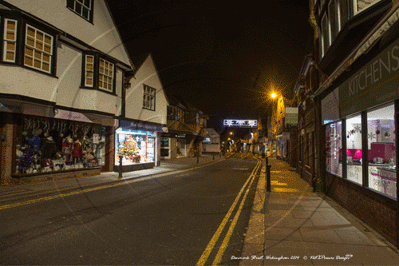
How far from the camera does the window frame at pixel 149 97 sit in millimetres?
19797

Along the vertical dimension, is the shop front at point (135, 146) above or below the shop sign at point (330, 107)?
below

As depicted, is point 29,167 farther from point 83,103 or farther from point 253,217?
point 253,217

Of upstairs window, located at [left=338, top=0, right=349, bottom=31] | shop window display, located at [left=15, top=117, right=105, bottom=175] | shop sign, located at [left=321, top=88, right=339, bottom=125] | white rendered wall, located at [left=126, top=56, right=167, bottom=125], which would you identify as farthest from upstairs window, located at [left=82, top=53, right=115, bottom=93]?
upstairs window, located at [left=338, top=0, right=349, bottom=31]

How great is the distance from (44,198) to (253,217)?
6737 millimetres

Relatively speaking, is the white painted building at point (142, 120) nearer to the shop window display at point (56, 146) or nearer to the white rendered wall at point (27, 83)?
the shop window display at point (56, 146)

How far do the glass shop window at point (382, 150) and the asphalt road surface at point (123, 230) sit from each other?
3.18 metres

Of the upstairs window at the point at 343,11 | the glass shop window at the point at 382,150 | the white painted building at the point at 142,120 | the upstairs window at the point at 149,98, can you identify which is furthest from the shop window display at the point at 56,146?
the glass shop window at the point at 382,150

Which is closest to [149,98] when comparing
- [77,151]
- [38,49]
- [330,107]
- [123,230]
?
[77,151]

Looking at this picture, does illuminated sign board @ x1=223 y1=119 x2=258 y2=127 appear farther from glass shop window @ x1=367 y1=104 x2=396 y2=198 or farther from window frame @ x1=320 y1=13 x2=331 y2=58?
glass shop window @ x1=367 y1=104 x2=396 y2=198

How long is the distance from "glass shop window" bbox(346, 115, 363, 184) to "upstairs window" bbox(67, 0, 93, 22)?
1366 cm

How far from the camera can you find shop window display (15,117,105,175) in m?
11.0

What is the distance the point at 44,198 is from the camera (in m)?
7.89

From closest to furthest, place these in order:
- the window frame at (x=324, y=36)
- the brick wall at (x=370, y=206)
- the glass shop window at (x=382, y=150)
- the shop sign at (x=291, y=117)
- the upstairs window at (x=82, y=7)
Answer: the brick wall at (x=370, y=206), the glass shop window at (x=382, y=150), the window frame at (x=324, y=36), the upstairs window at (x=82, y=7), the shop sign at (x=291, y=117)

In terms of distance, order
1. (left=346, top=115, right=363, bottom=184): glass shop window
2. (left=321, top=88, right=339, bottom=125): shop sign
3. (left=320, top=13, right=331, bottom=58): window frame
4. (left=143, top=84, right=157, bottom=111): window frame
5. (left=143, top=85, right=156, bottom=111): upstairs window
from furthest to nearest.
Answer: (left=143, top=85, right=156, bottom=111): upstairs window, (left=143, top=84, right=157, bottom=111): window frame, (left=320, top=13, right=331, bottom=58): window frame, (left=321, top=88, right=339, bottom=125): shop sign, (left=346, top=115, right=363, bottom=184): glass shop window
